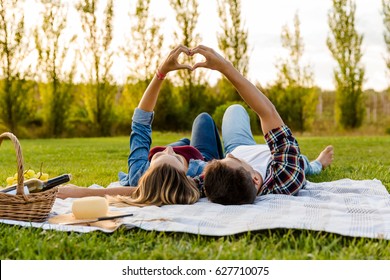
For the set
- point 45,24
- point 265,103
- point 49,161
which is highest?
point 45,24

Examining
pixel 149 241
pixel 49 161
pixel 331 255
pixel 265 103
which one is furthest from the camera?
pixel 49 161

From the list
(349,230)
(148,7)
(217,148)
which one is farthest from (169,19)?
(349,230)

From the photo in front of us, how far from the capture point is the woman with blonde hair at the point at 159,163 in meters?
3.61

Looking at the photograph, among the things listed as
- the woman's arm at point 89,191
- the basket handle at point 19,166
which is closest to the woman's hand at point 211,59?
the woman's arm at point 89,191

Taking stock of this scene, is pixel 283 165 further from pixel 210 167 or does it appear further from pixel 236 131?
pixel 236 131

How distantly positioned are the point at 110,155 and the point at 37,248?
707 cm

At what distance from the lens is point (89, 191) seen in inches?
163

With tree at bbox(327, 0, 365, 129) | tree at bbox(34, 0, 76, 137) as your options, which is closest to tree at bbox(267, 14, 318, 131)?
tree at bbox(327, 0, 365, 129)

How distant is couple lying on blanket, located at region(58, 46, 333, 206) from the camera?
359 centimetres

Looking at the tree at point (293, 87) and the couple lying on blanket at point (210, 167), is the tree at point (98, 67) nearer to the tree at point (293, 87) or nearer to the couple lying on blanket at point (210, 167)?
the tree at point (293, 87)

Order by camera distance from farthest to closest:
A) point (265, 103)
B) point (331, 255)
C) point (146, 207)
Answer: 1. point (265, 103)
2. point (146, 207)
3. point (331, 255)

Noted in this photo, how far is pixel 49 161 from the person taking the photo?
875 centimetres

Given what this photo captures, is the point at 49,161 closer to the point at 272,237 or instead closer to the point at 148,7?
the point at 272,237

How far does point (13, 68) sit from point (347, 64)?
11360 millimetres
